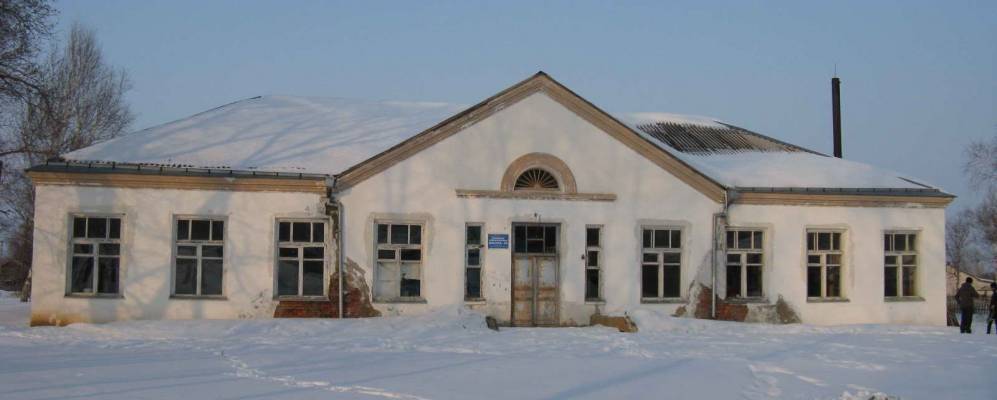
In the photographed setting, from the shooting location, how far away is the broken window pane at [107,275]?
17922 millimetres

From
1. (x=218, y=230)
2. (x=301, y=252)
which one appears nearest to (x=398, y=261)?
(x=301, y=252)

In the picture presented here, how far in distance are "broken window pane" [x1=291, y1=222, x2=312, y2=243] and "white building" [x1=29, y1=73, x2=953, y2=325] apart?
0.03 meters

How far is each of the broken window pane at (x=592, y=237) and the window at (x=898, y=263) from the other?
7.15 metres

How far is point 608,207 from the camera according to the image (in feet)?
64.7

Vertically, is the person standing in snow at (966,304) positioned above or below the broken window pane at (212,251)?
below

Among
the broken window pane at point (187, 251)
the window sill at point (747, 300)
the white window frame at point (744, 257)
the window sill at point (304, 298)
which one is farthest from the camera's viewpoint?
the white window frame at point (744, 257)

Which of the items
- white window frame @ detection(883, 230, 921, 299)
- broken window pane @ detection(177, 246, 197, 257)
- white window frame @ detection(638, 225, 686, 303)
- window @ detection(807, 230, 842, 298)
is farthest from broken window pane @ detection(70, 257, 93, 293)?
white window frame @ detection(883, 230, 921, 299)

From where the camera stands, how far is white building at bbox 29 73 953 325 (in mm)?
17969

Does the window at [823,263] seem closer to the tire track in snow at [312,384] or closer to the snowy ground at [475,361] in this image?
the snowy ground at [475,361]

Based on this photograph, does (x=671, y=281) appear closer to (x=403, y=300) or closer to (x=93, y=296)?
(x=403, y=300)

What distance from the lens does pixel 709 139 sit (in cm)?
2486

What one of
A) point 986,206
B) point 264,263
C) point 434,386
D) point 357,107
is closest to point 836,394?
point 434,386

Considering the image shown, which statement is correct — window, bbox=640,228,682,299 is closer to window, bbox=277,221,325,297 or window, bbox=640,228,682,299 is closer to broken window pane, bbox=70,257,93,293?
window, bbox=277,221,325,297

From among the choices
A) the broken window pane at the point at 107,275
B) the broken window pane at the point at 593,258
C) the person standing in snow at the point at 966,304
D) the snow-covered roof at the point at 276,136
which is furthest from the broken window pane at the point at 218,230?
the person standing in snow at the point at 966,304
